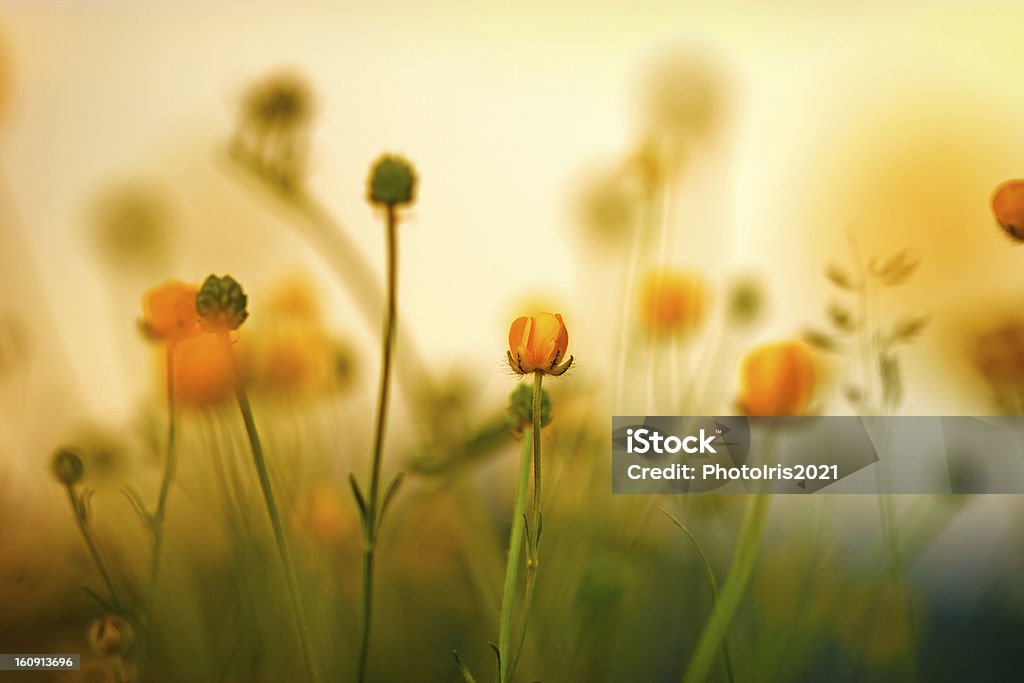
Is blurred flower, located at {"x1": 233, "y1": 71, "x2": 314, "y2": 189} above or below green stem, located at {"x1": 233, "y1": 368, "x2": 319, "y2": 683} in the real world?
above

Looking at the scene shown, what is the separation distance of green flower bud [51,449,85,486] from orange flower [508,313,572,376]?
1.04 ft

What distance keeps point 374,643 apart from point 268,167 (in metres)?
0.42

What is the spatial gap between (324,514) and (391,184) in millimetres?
414

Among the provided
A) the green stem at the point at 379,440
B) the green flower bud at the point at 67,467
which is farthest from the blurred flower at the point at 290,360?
the green stem at the point at 379,440

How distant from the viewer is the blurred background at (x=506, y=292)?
2.17 ft

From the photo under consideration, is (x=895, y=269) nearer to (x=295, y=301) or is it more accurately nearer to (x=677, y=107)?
(x=677, y=107)

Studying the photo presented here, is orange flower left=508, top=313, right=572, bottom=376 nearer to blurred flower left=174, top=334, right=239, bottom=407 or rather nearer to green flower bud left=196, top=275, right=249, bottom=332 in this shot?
green flower bud left=196, top=275, right=249, bottom=332

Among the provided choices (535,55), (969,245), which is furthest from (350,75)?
(969,245)

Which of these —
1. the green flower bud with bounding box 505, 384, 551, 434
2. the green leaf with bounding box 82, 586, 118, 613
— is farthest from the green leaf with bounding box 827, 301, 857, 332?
the green leaf with bounding box 82, 586, 118, 613

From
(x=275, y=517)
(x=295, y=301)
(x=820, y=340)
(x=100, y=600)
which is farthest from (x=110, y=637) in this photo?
(x=820, y=340)

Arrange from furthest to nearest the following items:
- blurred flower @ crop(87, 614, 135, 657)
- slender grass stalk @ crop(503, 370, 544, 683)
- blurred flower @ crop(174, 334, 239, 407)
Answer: blurred flower @ crop(174, 334, 239, 407) < blurred flower @ crop(87, 614, 135, 657) < slender grass stalk @ crop(503, 370, 544, 683)

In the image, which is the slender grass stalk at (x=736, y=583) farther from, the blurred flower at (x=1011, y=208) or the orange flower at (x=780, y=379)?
the blurred flower at (x=1011, y=208)

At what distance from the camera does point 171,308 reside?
48 cm

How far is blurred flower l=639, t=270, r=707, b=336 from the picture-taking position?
29.5 inches
